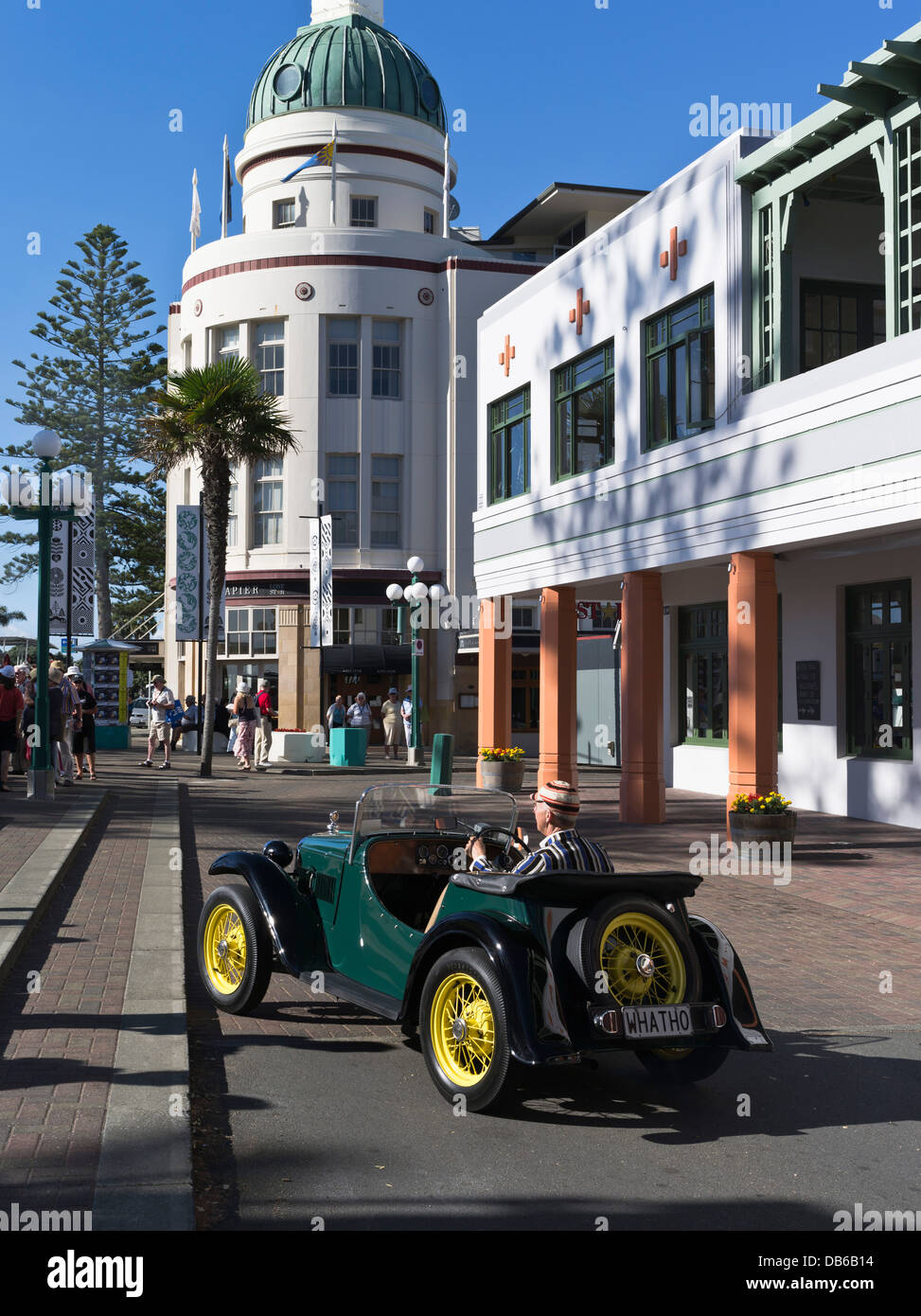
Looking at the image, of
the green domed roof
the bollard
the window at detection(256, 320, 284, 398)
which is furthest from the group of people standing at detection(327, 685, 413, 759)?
the green domed roof

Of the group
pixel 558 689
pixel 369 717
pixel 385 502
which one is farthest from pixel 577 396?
pixel 385 502

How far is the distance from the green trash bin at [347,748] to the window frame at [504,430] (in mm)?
9169

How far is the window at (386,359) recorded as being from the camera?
4575cm

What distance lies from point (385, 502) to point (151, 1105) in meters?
41.4

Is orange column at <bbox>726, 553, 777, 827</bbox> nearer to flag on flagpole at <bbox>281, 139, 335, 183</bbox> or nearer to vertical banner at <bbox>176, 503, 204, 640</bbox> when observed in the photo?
vertical banner at <bbox>176, 503, 204, 640</bbox>

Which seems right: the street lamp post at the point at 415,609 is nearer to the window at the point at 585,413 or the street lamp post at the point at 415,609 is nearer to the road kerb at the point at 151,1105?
the window at the point at 585,413

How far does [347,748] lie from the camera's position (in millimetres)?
31234

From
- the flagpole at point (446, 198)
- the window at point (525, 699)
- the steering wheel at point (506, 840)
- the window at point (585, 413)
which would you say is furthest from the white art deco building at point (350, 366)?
the steering wheel at point (506, 840)

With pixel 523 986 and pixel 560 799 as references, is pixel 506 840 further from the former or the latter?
pixel 523 986

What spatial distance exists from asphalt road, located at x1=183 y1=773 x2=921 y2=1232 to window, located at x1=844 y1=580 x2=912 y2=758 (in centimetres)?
1013

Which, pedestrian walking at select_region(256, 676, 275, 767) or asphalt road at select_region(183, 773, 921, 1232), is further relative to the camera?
pedestrian walking at select_region(256, 676, 275, 767)

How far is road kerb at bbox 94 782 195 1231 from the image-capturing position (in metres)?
4.06
